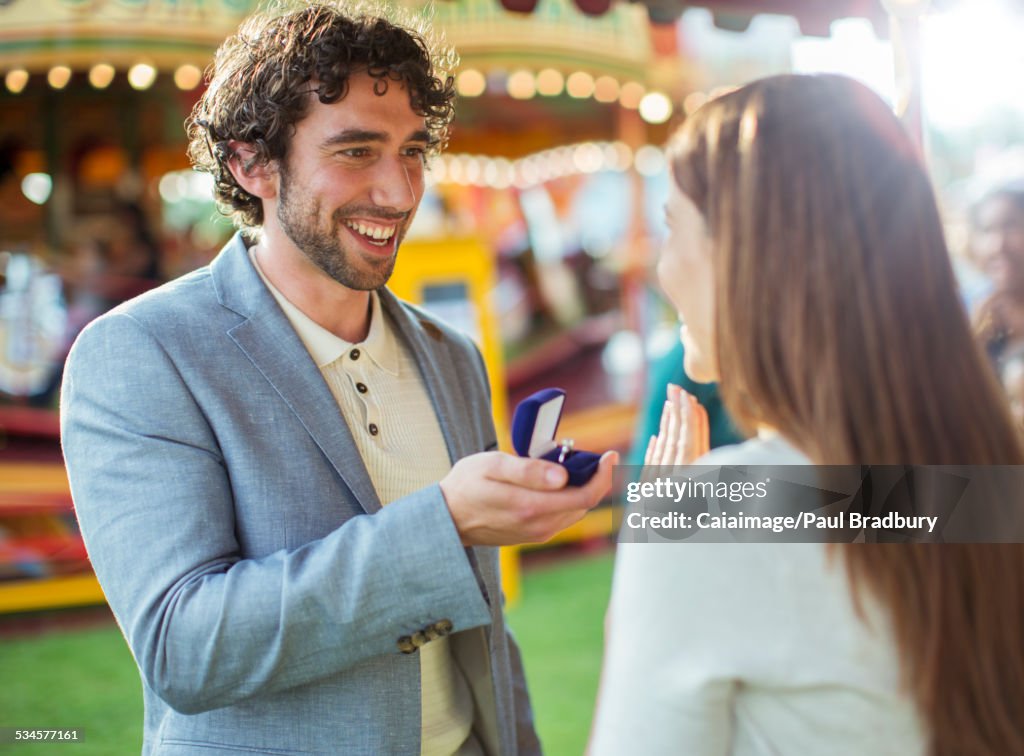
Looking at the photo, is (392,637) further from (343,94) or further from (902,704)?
(343,94)

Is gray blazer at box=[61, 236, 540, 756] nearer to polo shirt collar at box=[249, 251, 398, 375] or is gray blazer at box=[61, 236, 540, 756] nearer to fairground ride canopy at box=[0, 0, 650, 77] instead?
polo shirt collar at box=[249, 251, 398, 375]

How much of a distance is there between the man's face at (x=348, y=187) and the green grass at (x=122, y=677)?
248cm

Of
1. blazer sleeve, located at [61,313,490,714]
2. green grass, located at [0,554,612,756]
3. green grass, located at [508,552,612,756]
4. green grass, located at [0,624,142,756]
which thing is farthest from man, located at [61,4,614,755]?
green grass, located at [0,624,142,756]

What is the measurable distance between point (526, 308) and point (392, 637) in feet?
17.1

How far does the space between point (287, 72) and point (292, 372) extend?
0.52 m

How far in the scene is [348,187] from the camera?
166 centimetres

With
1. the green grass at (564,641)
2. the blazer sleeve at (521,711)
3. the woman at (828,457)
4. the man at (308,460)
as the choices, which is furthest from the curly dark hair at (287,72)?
the green grass at (564,641)

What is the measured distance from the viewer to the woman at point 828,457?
909mm

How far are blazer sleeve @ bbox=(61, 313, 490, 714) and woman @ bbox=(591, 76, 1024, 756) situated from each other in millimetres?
348

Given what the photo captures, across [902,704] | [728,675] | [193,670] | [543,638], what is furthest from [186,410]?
[543,638]

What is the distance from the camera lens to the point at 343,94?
A: 166 centimetres

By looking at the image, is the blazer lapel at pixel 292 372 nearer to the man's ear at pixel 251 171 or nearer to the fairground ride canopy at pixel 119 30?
the man's ear at pixel 251 171

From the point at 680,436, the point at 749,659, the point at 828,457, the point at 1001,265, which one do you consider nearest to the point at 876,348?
the point at 828,457

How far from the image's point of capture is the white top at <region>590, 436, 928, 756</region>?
0.90 metres
